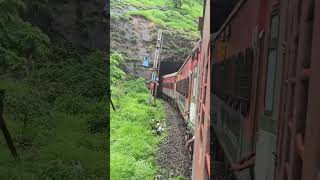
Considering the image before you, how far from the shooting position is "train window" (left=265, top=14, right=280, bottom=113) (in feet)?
8.57

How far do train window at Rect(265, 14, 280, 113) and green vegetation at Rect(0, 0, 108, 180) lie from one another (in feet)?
18.2

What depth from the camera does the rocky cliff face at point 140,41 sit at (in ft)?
168

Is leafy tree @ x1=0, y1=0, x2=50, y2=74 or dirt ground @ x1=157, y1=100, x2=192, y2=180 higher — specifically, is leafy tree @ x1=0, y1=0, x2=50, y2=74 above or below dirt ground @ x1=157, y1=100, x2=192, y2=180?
above

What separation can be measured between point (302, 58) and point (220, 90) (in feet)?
16.4

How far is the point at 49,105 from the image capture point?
17.6m

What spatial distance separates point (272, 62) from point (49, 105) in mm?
15584

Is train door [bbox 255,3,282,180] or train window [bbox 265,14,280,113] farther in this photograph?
train window [bbox 265,14,280,113]

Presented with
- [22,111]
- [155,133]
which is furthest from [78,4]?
[22,111]

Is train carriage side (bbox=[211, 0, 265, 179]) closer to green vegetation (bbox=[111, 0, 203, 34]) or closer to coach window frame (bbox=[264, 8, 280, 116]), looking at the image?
Result: coach window frame (bbox=[264, 8, 280, 116])

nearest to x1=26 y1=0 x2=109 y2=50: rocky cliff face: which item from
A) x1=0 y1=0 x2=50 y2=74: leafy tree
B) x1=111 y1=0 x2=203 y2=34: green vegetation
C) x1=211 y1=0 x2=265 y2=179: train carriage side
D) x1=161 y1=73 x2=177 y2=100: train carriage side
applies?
x1=161 y1=73 x2=177 y2=100: train carriage side

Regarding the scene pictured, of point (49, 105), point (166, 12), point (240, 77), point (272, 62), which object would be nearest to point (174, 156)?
point (49, 105)

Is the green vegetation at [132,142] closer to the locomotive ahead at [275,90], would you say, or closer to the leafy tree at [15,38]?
the leafy tree at [15,38]

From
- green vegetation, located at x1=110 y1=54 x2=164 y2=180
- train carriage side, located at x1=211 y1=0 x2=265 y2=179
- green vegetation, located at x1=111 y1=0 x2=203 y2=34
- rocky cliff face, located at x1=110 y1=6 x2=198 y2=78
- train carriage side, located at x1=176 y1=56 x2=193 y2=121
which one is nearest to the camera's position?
train carriage side, located at x1=211 y1=0 x2=265 y2=179

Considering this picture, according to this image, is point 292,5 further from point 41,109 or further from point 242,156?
point 41,109
